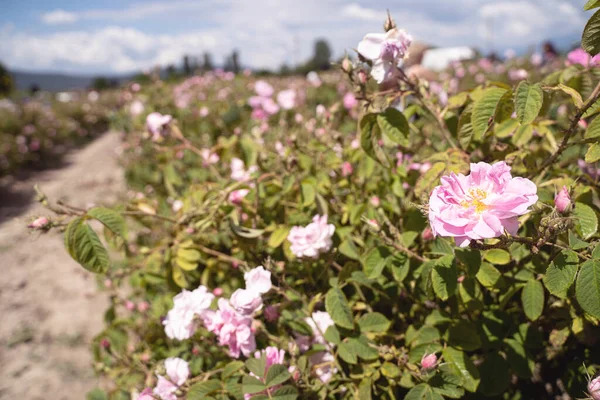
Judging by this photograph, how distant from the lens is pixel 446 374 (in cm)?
89

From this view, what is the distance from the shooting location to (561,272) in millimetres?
708

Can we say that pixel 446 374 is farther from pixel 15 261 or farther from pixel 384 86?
pixel 15 261

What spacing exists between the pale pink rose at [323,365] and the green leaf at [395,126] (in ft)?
1.96

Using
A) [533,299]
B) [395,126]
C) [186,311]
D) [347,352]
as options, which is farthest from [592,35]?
[186,311]

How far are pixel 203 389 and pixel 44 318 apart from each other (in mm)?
2724

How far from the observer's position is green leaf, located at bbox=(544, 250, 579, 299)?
0.70m

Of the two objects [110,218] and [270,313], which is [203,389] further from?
[110,218]

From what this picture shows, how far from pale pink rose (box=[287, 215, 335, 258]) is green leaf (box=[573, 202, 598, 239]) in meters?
0.57

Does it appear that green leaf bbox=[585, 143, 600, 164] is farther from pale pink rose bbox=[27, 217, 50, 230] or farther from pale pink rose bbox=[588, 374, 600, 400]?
pale pink rose bbox=[27, 217, 50, 230]

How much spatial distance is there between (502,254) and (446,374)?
29 centimetres

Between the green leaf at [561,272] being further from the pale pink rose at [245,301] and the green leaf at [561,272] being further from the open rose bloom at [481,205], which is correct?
the pale pink rose at [245,301]

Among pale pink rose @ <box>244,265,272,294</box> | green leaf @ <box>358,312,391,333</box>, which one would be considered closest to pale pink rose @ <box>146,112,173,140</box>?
pale pink rose @ <box>244,265,272,294</box>

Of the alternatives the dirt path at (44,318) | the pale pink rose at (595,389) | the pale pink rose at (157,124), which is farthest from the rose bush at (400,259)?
the dirt path at (44,318)

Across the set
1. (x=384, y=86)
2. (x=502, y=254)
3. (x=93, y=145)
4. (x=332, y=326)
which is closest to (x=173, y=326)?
(x=332, y=326)
